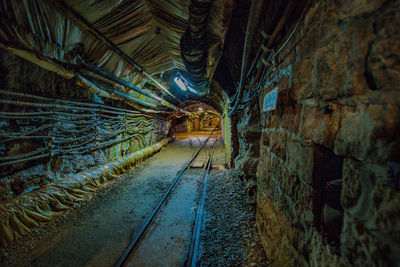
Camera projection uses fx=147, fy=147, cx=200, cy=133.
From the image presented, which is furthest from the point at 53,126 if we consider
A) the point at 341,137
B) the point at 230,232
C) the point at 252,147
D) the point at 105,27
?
the point at 341,137

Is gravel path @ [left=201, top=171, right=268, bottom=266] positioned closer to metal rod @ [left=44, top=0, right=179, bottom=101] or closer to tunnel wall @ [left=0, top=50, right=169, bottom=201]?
tunnel wall @ [left=0, top=50, right=169, bottom=201]

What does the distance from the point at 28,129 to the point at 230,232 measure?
4885 millimetres

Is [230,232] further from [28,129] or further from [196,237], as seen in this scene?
[28,129]

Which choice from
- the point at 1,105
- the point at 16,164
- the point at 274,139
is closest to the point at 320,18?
the point at 274,139

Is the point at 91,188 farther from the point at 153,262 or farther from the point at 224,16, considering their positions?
the point at 224,16

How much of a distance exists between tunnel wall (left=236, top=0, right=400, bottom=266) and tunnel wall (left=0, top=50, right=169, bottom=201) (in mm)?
4906

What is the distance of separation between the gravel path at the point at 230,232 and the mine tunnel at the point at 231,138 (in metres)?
0.03

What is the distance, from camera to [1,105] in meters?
2.86

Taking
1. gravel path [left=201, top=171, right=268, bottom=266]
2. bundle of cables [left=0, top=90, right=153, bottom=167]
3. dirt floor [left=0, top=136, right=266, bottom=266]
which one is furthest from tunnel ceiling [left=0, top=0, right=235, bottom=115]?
gravel path [left=201, top=171, right=268, bottom=266]

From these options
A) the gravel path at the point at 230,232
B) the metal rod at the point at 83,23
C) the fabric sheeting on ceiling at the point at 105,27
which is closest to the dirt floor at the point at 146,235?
the gravel path at the point at 230,232

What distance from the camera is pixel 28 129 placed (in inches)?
129

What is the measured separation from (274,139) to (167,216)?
120 inches

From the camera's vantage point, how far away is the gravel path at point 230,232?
7.70ft

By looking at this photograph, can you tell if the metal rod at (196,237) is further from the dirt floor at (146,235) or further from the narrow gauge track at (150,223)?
the dirt floor at (146,235)
